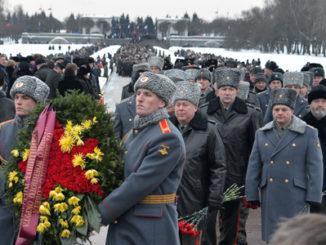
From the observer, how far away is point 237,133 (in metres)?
6.98

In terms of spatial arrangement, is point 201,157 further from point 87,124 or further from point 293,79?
point 293,79

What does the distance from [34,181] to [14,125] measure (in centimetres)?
98

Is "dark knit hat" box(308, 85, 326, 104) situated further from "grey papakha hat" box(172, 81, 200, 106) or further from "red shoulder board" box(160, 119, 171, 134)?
"red shoulder board" box(160, 119, 171, 134)

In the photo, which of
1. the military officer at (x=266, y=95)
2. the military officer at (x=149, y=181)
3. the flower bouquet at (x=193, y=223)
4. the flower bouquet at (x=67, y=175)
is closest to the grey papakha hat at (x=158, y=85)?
the military officer at (x=149, y=181)

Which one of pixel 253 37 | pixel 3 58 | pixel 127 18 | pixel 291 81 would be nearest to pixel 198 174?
pixel 291 81

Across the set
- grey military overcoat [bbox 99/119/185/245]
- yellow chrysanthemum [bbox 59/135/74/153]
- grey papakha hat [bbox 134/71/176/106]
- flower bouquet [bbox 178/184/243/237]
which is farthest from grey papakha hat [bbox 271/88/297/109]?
yellow chrysanthemum [bbox 59/135/74/153]

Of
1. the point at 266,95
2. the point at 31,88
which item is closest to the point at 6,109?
the point at 31,88

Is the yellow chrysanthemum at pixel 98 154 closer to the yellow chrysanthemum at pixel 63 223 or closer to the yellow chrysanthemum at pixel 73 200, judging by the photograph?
the yellow chrysanthemum at pixel 73 200

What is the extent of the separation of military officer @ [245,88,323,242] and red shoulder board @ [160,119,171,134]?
1.93 m

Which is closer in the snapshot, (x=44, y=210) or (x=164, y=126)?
(x=44, y=210)

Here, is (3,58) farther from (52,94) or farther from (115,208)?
(115,208)

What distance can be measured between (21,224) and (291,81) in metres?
6.57

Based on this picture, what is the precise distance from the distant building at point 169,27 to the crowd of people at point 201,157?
5630 inches

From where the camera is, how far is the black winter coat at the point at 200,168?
571 cm
